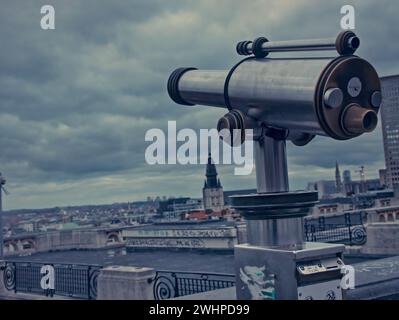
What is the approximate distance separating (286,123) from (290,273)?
0.92m

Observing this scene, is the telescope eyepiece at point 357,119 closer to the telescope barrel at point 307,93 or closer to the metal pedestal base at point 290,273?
the telescope barrel at point 307,93

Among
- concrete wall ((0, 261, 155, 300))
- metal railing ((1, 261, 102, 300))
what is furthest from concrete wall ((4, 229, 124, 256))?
concrete wall ((0, 261, 155, 300))

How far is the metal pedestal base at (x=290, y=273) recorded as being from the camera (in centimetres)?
276

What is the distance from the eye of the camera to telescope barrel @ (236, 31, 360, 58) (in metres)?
2.57

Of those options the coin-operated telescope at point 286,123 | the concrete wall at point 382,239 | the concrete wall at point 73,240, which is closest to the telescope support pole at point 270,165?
the coin-operated telescope at point 286,123

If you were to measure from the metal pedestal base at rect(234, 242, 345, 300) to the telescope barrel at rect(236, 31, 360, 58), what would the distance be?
1.24 metres

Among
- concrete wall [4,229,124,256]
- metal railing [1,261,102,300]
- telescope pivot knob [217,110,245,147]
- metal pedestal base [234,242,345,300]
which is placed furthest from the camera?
concrete wall [4,229,124,256]

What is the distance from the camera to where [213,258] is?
2183 centimetres

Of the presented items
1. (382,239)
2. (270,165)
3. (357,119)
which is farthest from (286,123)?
(382,239)

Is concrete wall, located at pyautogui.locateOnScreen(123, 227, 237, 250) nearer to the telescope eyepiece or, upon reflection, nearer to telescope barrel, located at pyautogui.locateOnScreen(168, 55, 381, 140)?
telescope barrel, located at pyautogui.locateOnScreen(168, 55, 381, 140)

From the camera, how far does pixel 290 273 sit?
2.76 metres
